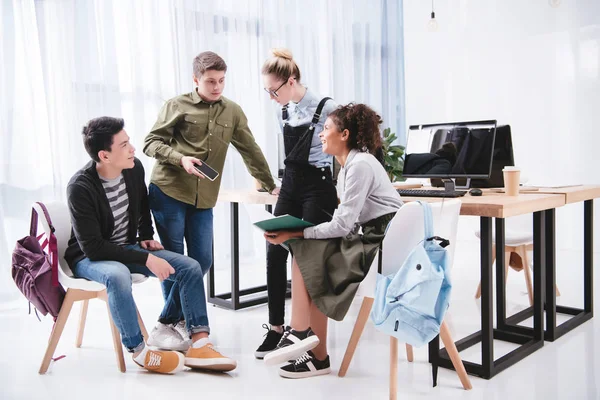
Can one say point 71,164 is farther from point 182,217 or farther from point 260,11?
point 260,11

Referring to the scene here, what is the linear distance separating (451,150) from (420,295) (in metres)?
1.12

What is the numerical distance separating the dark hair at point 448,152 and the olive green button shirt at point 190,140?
995 millimetres

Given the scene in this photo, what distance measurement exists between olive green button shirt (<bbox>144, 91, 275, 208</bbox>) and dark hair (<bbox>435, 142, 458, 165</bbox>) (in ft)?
3.27

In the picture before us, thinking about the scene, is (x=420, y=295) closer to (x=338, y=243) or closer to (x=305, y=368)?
(x=338, y=243)

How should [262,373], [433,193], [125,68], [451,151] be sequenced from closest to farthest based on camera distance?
1. [262,373]
2. [433,193]
3. [451,151]
4. [125,68]

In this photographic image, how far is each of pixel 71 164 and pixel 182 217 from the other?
1.39m

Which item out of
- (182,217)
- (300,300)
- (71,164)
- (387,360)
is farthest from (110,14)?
(387,360)

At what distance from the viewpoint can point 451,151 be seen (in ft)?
8.57

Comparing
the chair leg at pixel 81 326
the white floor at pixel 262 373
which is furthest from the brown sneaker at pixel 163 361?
the chair leg at pixel 81 326

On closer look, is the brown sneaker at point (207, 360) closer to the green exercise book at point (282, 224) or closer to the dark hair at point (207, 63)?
the green exercise book at point (282, 224)

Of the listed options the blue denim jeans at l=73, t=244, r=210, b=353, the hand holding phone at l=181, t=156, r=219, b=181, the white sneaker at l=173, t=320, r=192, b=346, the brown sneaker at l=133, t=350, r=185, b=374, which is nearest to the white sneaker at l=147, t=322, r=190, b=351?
the white sneaker at l=173, t=320, r=192, b=346

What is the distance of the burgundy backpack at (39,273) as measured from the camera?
2.11m

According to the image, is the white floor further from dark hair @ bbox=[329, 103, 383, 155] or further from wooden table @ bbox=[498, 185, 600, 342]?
dark hair @ bbox=[329, 103, 383, 155]

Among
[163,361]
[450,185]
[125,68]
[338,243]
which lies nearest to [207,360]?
[163,361]
